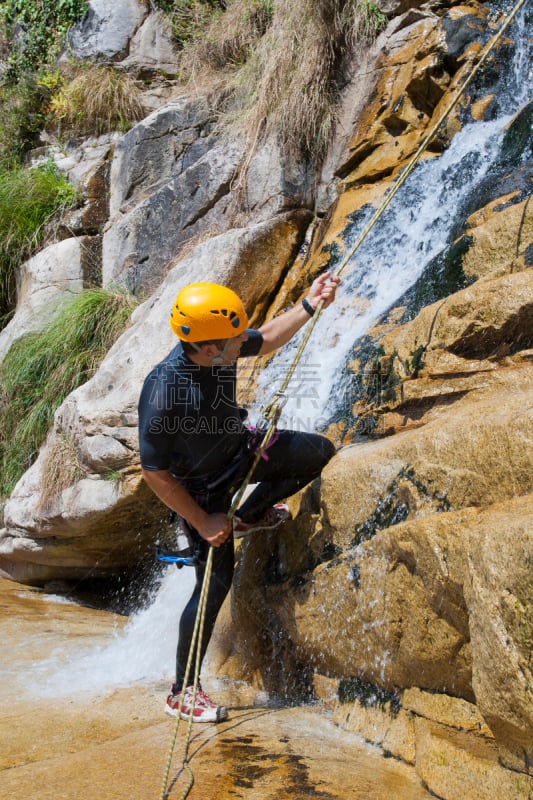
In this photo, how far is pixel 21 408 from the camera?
6.76m

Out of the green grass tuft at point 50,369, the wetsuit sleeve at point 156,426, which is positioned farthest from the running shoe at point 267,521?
the green grass tuft at point 50,369

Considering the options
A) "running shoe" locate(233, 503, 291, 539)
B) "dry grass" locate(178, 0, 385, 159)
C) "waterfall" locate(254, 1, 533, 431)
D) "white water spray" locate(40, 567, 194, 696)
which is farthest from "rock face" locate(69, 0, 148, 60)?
"running shoe" locate(233, 503, 291, 539)

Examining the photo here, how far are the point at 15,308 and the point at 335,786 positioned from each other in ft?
23.1

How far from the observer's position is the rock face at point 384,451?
2285 millimetres

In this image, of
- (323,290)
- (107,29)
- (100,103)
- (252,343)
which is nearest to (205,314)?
(252,343)

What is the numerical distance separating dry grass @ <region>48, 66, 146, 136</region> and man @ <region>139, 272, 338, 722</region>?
263 inches

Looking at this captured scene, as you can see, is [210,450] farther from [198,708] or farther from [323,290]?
[198,708]

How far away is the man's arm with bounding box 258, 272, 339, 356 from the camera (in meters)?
3.12

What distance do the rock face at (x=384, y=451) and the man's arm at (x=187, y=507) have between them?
461 millimetres

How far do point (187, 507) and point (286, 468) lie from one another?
538 mm

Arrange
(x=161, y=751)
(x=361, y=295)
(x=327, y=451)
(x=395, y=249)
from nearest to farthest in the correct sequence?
(x=161, y=751)
(x=327, y=451)
(x=361, y=295)
(x=395, y=249)

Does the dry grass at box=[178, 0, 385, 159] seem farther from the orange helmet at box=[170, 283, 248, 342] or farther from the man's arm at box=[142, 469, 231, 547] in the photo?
the man's arm at box=[142, 469, 231, 547]

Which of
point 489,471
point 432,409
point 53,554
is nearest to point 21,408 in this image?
point 53,554

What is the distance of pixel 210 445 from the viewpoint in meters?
2.92
